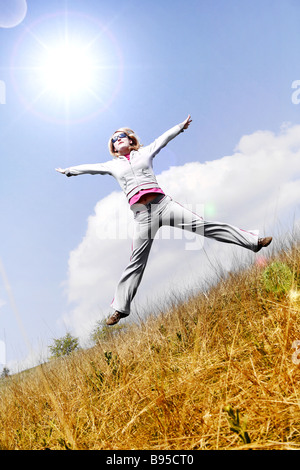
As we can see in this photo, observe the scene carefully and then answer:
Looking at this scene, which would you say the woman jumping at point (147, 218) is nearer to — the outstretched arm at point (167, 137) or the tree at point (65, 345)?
the outstretched arm at point (167, 137)

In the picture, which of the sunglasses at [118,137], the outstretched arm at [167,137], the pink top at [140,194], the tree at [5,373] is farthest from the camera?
the tree at [5,373]

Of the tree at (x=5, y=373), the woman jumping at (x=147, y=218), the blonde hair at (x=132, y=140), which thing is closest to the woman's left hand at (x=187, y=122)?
the woman jumping at (x=147, y=218)

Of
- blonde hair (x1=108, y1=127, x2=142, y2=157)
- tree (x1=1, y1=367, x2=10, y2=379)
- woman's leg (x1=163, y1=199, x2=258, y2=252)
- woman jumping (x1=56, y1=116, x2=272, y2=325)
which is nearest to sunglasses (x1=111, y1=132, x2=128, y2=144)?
blonde hair (x1=108, y1=127, x2=142, y2=157)

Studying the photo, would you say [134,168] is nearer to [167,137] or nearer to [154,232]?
[167,137]

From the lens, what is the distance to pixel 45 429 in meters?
2.58

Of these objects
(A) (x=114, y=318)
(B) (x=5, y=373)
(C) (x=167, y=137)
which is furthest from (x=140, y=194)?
(B) (x=5, y=373)

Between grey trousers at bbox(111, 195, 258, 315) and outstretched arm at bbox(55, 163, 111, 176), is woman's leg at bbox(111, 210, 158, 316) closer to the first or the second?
grey trousers at bbox(111, 195, 258, 315)

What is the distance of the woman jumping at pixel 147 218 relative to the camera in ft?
13.4

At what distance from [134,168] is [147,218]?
2.28ft

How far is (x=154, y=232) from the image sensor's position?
4172 millimetres

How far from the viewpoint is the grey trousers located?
13.5ft

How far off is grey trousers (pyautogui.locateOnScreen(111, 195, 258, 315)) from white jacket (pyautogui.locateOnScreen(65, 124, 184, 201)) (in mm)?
253
